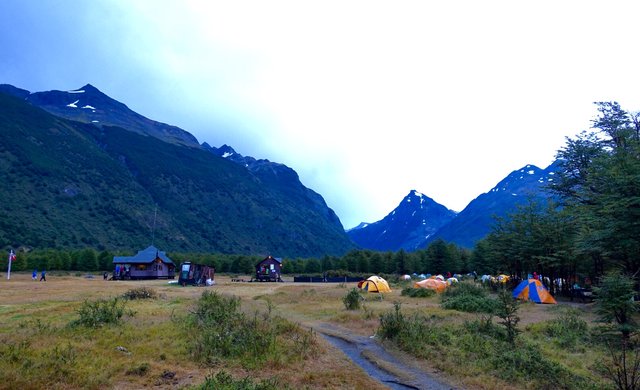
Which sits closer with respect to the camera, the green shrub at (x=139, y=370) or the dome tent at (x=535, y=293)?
the green shrub at (x=139, y=370)

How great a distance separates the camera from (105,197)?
131500 millimetres

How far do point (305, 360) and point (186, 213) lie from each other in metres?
159

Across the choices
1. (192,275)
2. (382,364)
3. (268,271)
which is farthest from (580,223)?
(268,271)

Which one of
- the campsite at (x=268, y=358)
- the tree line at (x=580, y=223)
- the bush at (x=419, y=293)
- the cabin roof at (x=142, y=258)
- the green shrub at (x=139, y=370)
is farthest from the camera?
the cabin roof at (x=142, y=258)

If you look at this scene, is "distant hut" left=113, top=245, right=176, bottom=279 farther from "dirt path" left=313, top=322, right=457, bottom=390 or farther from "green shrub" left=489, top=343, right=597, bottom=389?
"green shrub" left=489, top=343, right=597, bottom=389

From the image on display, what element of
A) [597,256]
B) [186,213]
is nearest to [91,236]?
[186,213]

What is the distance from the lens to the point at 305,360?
40.3ft

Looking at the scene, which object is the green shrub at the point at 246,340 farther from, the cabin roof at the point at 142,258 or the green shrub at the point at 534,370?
the cabin roof at the point at 142,258

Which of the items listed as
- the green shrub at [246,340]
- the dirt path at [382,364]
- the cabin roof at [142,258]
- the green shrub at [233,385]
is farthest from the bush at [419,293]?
the cabin roof at [142,258]

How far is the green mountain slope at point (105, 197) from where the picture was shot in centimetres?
10538

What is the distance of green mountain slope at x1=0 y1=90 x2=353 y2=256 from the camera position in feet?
346

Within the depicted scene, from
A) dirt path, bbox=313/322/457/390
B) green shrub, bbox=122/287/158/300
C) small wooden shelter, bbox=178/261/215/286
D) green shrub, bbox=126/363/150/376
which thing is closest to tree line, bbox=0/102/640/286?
dirt path, bbox=313/322/457/390

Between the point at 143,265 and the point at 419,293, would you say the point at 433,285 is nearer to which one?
the point at 419,293

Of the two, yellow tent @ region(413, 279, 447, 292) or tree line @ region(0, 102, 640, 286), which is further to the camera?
yellow tent @ region(413, 279, 447, 292)
